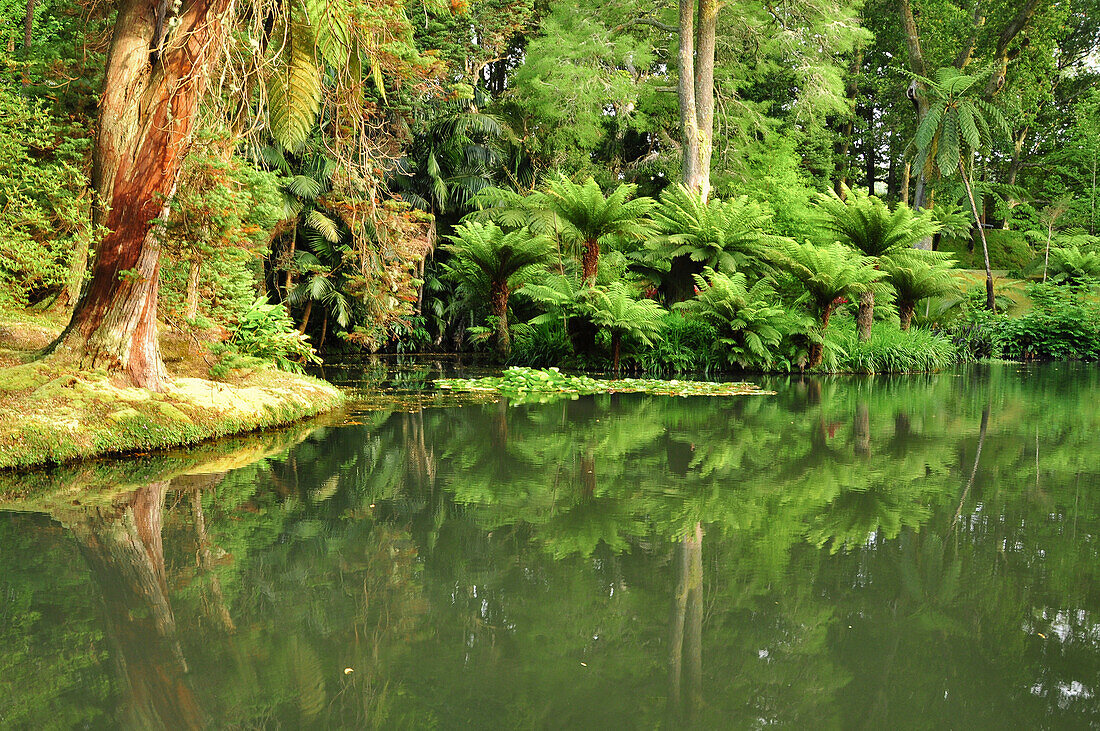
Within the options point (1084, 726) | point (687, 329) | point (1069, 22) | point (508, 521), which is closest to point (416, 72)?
point (508, 521)

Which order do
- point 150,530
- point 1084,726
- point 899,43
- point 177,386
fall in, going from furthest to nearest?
point 899,43 → point 177,386 → point 150,530 → point 1084,726

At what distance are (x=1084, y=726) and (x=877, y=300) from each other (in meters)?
12.8

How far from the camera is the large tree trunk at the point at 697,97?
1428 centimetres

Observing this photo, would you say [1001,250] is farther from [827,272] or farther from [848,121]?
[827,272]

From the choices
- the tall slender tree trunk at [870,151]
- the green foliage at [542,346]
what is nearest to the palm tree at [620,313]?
the green foliage at [542,346]

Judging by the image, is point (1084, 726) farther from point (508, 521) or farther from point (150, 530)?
point (150, 530)

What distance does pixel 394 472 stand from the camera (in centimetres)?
436

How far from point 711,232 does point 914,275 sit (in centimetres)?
350

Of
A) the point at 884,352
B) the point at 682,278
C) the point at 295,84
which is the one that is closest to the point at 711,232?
the point at 682,278

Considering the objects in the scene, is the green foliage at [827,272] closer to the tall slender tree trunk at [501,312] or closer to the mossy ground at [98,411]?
the tall slender tree trunk at [501,312]

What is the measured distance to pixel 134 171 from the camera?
16.8ft

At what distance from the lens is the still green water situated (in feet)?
5.75

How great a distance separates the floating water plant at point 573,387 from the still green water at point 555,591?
3957 mm

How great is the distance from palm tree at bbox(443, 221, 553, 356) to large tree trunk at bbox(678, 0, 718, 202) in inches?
144
